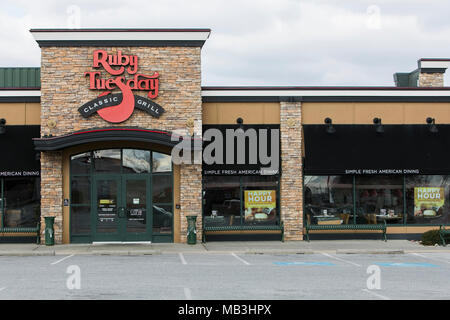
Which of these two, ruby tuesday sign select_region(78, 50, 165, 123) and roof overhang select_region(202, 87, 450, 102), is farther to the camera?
roof overhang select_region(202, 87, 450, 102)

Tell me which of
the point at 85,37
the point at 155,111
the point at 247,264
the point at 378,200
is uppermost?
the point at 85,37

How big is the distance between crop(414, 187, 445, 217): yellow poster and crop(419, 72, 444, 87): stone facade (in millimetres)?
4997

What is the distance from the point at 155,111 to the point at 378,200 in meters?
9.27

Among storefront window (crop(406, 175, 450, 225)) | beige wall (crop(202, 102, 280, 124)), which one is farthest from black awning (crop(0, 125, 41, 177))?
storefront window (crop(406, 175, 450, 225))

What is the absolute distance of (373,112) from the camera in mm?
23234

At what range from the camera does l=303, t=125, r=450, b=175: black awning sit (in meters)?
22.7

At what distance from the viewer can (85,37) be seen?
21484mm

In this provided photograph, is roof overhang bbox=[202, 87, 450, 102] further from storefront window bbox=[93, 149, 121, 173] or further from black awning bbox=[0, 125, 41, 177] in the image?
black awning bbox=[0, 125, 41, 177]

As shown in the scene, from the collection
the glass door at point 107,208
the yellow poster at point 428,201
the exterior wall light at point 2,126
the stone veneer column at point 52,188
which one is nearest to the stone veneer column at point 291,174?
the yellow poster at point 428,201

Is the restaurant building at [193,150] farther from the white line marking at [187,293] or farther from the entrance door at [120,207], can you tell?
the white line marking at [187,293]

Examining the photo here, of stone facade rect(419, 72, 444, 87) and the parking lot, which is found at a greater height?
stone facade rect(419, 72, 444, 87)

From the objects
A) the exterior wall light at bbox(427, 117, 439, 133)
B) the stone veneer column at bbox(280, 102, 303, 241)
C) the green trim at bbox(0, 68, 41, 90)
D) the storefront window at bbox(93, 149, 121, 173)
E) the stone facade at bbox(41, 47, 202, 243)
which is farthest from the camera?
the green trim at bbox(0, 68, 41, 90)
